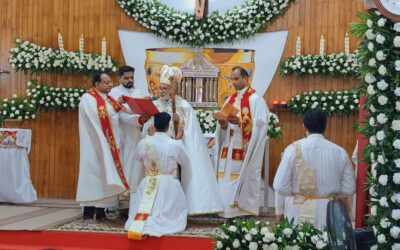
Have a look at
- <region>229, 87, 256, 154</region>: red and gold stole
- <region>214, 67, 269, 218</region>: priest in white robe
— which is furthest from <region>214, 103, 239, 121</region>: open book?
<region>229, 87, 256, 154</region>: red and gold stole

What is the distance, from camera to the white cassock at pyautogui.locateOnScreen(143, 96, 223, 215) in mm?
7113

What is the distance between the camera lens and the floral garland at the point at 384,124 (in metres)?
4.36

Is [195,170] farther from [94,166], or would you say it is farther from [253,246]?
[253,246]

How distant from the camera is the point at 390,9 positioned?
4.29 meters

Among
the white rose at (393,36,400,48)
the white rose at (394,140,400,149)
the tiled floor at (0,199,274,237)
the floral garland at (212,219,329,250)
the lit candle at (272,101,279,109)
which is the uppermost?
the white rose at (393,36,400,48)

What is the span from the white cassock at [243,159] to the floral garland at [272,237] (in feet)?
7.40

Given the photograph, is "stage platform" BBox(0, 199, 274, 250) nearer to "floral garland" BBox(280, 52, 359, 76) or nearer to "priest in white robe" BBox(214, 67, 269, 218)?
"priest in white robe" BBox(214, 67, 269, 218)

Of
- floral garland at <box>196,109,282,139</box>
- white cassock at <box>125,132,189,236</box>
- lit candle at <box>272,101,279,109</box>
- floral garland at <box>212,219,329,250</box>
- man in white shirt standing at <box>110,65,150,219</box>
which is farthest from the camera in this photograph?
lit candle at <box>272,101,279,109</box>

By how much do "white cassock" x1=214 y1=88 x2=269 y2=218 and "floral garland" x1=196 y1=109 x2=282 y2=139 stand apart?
64.7 inches

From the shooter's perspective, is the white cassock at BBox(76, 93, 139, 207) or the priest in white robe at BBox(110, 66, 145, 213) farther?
the priest in white robe at BBox(110, 66, 145, 213)

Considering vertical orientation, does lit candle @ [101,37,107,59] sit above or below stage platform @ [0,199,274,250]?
above

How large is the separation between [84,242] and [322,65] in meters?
4.97

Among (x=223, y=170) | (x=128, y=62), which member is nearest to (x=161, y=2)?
(x=128, y=62)

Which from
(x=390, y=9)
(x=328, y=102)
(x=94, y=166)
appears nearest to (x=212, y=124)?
(x=328, y=102)
